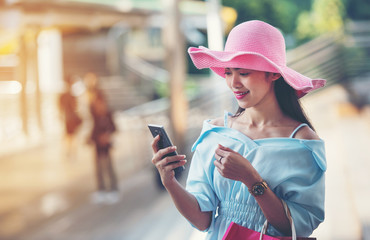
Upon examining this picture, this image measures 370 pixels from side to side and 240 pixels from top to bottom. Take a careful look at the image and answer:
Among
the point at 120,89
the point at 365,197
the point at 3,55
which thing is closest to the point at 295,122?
the point at 365,197

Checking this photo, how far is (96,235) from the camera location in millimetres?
4914

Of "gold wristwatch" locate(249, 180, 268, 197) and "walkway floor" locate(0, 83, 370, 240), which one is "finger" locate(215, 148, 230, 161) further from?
"walkway floor" locate(0, 83, 370, 240)

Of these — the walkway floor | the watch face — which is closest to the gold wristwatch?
the watch face

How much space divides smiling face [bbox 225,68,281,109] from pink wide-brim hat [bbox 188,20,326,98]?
0.03 m

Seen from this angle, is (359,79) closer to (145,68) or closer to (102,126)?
(102,126)

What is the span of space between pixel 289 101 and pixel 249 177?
0.26 meters

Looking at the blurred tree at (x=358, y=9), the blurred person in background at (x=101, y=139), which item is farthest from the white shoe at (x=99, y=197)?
the blurred tree at (x=358, y=9)

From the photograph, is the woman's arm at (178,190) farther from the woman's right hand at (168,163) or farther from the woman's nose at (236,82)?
the woman's nose at (236,82)

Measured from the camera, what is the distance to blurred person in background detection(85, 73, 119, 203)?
6105mm

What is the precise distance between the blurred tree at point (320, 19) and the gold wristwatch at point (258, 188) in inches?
228

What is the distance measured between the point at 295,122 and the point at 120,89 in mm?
12103

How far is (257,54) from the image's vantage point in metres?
1.22

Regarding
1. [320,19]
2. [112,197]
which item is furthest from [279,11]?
[112,197]

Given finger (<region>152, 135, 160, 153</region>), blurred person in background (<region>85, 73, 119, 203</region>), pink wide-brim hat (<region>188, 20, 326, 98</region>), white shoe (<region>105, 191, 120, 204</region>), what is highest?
pink wide-brim hat (<region>188, 20, 326, 98</region>)
